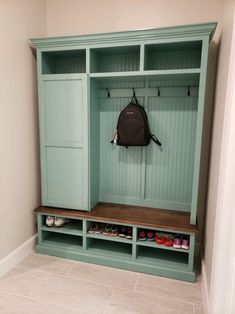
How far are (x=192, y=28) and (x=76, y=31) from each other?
4.03ft

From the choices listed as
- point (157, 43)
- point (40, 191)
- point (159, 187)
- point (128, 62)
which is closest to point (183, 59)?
point (157, 43)

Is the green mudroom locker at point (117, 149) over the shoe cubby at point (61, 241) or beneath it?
over

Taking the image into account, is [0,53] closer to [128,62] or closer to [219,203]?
[128,62]

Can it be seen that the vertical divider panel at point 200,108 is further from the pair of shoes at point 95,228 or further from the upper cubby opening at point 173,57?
the pair of shoes at point 95,228

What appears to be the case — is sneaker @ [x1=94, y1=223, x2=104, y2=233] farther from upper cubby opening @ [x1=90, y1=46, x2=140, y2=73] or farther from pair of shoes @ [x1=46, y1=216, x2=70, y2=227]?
upper cubby opening @ [x1=90, y1=46, x2=140, y2=73]

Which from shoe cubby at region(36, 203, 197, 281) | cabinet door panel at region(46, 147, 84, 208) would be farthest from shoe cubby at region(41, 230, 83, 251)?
cabinet door panel at region(46, 147, 84, 208)

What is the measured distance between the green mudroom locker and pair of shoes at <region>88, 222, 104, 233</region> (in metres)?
0.07

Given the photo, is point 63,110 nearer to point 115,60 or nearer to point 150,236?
point 115,60

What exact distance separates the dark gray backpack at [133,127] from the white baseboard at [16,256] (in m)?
1.38

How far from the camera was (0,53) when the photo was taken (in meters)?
1.81

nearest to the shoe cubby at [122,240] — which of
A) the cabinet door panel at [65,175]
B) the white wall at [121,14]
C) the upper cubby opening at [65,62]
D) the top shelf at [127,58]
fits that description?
the cabinet door panel at [65,175]

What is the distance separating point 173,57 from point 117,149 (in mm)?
1050

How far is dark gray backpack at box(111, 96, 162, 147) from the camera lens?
2125 mm

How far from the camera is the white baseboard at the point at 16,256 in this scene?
77.0 inches
